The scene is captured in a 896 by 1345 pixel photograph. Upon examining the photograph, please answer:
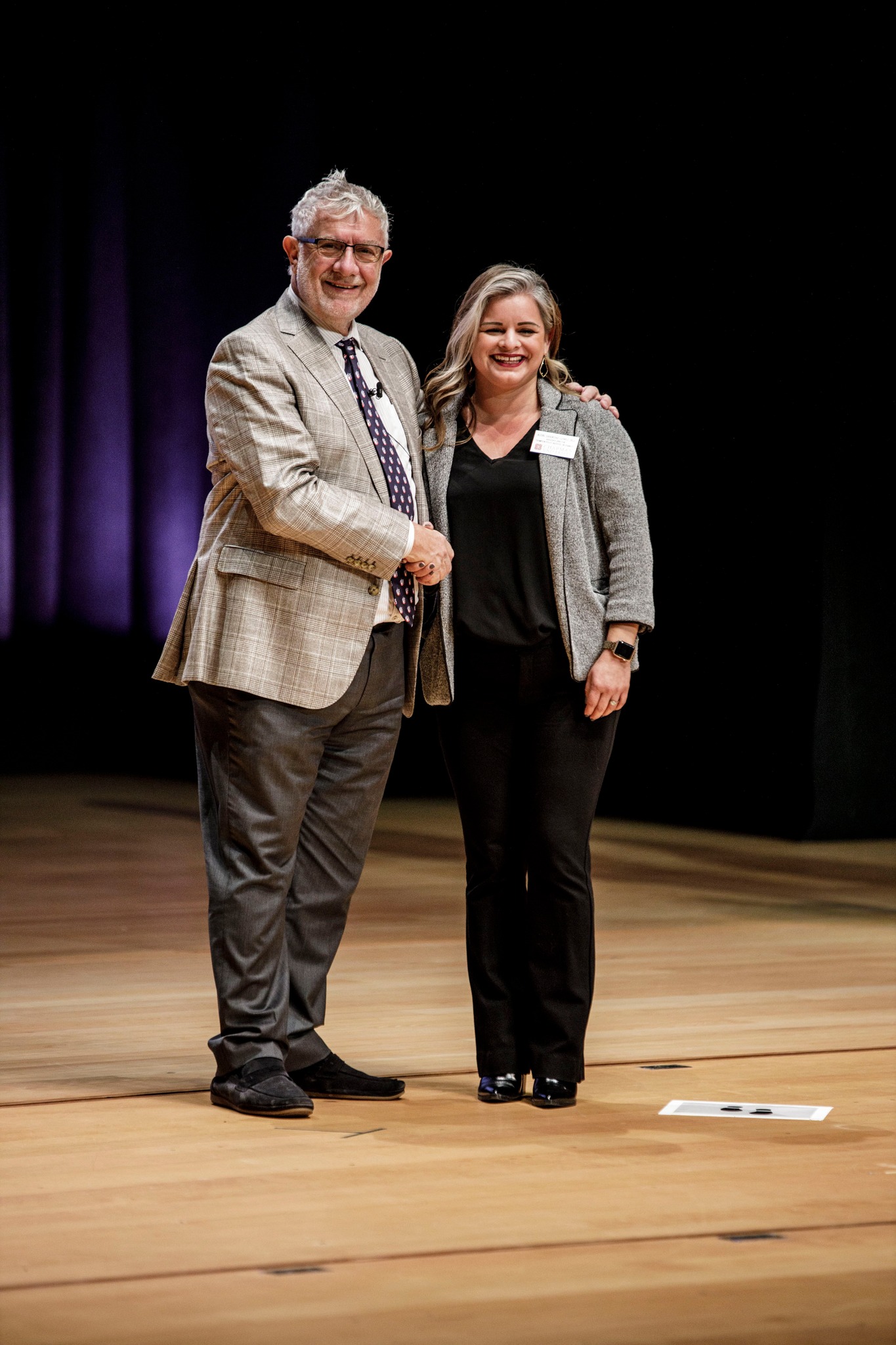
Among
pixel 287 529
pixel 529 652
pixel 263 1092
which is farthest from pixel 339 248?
pixel 263 1092

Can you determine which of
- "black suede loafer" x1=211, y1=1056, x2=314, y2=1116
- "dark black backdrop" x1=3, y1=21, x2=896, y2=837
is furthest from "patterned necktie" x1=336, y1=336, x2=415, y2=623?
"dark black backdrop" x1=3, y1=21, x2=896, y2=837

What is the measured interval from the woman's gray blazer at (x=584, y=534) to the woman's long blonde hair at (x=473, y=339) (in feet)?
0.09

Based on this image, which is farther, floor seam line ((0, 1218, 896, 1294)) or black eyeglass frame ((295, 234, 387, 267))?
black eyeglass frame ((295, 234, 387, 267))

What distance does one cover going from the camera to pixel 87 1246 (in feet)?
6.61

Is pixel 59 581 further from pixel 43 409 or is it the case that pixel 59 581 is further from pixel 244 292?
pixel 244 292

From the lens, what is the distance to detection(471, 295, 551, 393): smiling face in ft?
8.91

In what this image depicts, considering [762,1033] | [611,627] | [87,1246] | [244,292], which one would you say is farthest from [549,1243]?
[244,292]

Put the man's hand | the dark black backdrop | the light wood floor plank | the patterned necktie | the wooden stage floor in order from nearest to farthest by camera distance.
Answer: the wooden stage floor < the light wood floor plank < the patterned necktie < the man's hand < the dark black backdrop

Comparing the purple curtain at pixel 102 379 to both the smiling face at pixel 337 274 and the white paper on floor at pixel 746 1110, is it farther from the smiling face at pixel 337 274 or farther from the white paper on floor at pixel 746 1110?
the white paper on floor at pixel 746 1110

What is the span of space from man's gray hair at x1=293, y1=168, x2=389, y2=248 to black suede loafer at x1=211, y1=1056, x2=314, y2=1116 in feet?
4.06

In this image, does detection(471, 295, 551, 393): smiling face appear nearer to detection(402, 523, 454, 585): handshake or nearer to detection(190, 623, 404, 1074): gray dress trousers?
detection(402, 523, 454, 585): handshake

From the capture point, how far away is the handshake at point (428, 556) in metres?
2.60

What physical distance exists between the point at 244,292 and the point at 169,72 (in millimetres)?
1168

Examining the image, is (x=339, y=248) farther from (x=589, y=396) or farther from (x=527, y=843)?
(x=527, y=843)
